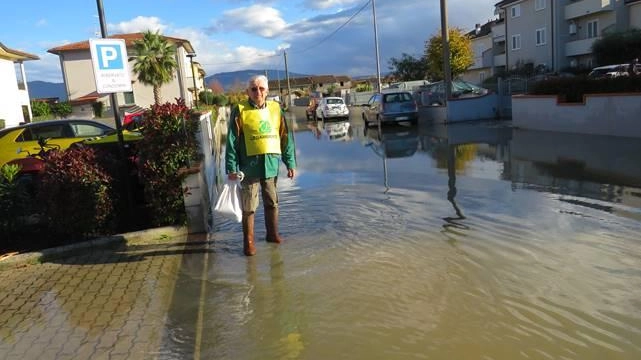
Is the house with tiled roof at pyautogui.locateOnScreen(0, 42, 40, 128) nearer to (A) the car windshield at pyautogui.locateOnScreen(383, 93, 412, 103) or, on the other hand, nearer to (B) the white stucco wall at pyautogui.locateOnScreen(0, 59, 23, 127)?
(B) the white stucco wall at pyautogui.locateOnScreen(0, 59, 23, 127)

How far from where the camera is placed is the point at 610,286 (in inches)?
175

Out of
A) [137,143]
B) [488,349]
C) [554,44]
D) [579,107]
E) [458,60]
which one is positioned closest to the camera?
[488,349]

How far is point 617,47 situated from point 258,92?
38810mm

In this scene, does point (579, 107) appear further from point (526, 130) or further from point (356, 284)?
point (356, 284)

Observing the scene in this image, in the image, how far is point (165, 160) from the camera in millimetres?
6574

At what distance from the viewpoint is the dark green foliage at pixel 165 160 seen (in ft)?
21.6

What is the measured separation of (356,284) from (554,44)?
45.3m

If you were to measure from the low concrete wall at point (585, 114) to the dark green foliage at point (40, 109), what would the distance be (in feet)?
132

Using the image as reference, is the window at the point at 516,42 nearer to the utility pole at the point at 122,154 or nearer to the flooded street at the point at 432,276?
the flooded street at the point at 432,276

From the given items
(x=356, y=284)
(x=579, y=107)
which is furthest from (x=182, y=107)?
(x=579, y=107)

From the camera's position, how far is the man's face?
18.9 ft

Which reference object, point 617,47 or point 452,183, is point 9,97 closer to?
point 452,183

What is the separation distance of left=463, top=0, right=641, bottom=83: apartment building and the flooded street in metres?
37.2

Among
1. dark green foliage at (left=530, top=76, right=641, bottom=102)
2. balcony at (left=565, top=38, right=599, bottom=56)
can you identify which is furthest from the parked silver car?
balcony at (left=565, top=38, right=599, bottom=56)
